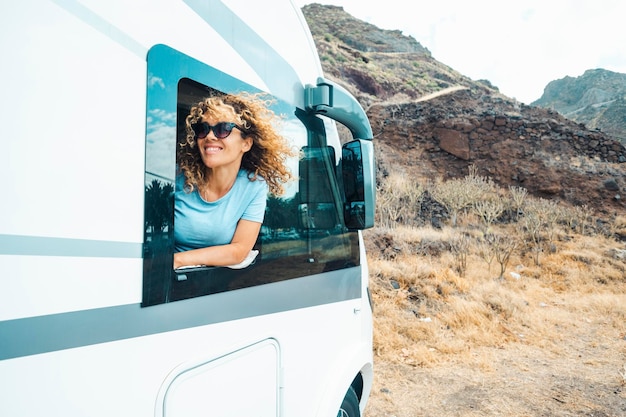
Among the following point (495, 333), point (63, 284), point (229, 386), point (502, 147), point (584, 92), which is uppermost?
point (584, 92)

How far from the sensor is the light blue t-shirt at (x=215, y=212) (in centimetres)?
122

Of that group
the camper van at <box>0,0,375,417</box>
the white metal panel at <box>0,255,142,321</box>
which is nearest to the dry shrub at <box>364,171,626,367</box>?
the camper van at <box>0,0,375,417</box>

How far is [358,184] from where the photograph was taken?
6.77 ft

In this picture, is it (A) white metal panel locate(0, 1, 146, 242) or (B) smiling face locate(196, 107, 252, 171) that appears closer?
(A) white metal panel locate(0, 1, 146, 242)

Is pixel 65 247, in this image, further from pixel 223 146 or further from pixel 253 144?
pixel 253 144

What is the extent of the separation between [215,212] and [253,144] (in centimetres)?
31

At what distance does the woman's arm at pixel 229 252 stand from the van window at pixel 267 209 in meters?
0.03

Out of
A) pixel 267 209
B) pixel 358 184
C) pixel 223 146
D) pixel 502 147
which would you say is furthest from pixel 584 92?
pixel 223 146

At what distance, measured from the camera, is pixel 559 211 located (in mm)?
17469

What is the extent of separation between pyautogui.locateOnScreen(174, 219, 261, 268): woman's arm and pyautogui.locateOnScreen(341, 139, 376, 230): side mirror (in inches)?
28.9

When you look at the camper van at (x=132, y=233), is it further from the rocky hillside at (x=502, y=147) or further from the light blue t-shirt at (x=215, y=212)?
the rocky hillside at (x=502, y=147)

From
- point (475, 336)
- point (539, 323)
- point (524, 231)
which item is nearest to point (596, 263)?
point (524, 231)

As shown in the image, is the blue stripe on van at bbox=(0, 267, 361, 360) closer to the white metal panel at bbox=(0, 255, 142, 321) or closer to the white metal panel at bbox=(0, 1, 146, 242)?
the white metal panel at bbox=(0, 255, 142, 321)

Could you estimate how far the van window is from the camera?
1.11 metres
